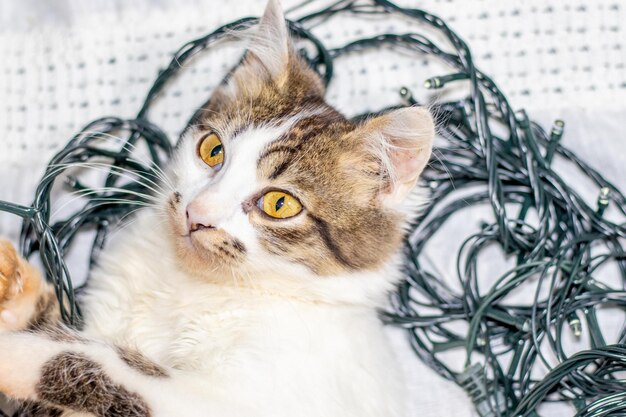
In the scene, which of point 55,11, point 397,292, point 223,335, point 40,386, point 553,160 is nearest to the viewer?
point 40,386

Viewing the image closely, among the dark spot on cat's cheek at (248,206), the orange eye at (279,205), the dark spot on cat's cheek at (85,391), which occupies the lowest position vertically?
the dark spot on cat's cheek at (85,391)

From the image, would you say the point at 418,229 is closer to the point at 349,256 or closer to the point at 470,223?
the point at 470,223

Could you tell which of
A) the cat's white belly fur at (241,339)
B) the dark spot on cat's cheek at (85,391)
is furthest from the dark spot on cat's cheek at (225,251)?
the dark spot on cat's cheek at (85,391)

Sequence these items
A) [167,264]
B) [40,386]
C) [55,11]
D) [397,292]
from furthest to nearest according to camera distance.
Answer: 1. [55,11]
2. [397,292]
3. [167,264]
4. [40,386]

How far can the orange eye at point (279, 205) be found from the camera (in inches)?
41.2

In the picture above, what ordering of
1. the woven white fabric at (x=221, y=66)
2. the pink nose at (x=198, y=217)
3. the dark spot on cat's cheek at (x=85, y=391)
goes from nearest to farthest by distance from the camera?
the dark spot on cat's cheek at (x=85, y=391) < the pink nose at (x=198, y=217) < the woven white fabric at (x=221, y=66)

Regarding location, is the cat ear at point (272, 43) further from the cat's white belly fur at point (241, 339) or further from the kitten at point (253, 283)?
the cat's white belly fur at point (241, 339)

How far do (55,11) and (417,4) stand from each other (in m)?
0.88

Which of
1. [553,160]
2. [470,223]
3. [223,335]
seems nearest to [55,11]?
[223,335]

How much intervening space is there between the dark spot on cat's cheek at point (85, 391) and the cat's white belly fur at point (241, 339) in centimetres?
8

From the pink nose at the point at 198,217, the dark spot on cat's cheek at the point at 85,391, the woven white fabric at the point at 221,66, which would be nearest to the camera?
the dark spot on cat's cheek at the point at 85,391

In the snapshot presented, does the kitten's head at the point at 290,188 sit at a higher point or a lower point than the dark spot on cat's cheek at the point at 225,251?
higher

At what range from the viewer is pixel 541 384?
1.13 m

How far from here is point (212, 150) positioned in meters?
1.14
